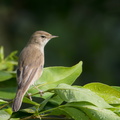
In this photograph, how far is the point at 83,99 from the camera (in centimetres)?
234

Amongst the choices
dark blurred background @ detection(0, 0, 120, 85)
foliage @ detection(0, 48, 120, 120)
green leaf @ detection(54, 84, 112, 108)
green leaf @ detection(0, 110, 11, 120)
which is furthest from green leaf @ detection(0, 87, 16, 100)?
dark blurred background @ detection(0, 0, 120, 85)

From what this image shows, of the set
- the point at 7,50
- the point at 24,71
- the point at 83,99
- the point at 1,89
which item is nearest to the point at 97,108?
the point at 83,99

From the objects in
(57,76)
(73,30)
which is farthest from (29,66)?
(73,30)

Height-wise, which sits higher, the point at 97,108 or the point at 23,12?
the point at 97,108

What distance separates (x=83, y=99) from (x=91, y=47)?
21.7 feet

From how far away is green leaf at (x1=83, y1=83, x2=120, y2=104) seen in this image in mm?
2477

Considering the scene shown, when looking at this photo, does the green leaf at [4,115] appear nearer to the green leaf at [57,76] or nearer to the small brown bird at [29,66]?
the small brown bird at [29,66]

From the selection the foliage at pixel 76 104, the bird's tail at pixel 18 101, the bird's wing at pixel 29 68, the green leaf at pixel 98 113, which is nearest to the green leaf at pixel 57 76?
the foliage at pixel 76 104

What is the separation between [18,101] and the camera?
2.80m

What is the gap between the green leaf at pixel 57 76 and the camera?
2912 millimetres

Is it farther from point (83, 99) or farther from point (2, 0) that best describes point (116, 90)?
point (2, 0)

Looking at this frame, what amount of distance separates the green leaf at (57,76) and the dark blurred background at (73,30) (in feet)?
17.3

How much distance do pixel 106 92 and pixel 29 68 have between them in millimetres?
1611

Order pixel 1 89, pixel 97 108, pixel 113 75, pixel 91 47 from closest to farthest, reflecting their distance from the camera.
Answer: pixel 97 108 < pixel 1 89 < pixel 113 75 < pixel 91 47
